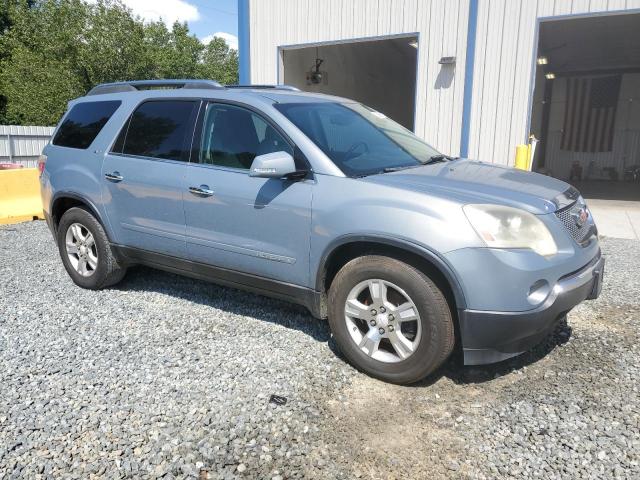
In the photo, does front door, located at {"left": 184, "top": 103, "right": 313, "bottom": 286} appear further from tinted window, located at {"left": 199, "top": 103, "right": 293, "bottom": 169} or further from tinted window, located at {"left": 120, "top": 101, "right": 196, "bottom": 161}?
tinted window, located at {"left": 120, "top": 101, "right": 196, "bottom": 161}

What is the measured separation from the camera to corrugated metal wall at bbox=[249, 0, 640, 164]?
891cm

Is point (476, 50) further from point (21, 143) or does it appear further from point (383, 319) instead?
point (21, 143)

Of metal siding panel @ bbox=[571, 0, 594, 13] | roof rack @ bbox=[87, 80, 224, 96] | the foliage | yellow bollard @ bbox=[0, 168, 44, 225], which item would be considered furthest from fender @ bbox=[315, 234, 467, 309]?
the foliage

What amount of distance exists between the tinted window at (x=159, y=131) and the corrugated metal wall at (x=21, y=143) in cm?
1424

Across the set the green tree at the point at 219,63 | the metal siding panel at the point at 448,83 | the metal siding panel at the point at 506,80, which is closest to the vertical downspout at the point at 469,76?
the metal siding panel at the point at 448,83

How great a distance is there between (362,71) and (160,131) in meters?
14.2

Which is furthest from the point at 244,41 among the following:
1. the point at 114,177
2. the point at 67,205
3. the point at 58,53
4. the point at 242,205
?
the point at 58,53

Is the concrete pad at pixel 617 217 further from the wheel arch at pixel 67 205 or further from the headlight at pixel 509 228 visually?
the wheel arch at pixel 67 205

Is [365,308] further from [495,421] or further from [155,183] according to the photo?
[155,183]

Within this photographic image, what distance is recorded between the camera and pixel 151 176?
4105 mm

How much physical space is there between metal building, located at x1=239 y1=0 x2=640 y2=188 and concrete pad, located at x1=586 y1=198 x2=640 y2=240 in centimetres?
198

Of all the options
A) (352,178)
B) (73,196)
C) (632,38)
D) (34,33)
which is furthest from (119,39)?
(352,178)

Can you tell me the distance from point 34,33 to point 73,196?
34968 mm

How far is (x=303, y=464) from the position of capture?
2449mm
